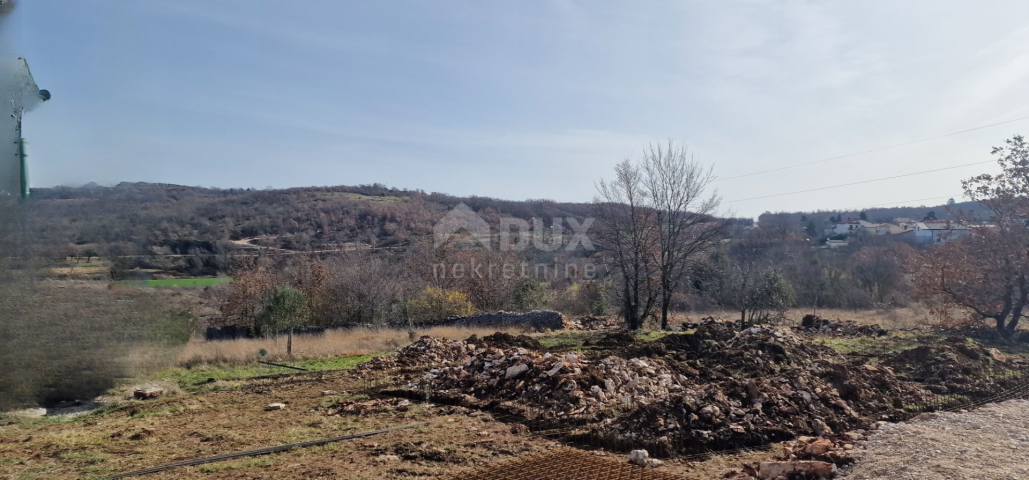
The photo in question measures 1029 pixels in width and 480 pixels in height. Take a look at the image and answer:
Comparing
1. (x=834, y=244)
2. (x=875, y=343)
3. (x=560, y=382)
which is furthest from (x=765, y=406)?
(x=834, y=244)

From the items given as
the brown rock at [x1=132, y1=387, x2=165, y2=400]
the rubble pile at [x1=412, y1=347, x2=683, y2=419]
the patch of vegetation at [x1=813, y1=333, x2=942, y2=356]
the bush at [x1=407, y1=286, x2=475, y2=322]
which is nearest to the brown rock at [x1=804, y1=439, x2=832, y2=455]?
the rubble pile at [x1=412, y1=347, x2=683, y2=419]

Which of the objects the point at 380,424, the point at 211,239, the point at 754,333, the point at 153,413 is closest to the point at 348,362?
the point at 153,413

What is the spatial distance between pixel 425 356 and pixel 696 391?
7512mm

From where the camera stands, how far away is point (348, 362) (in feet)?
49.9

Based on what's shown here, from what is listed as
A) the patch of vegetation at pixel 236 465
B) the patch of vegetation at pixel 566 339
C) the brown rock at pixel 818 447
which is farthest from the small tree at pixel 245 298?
the brown rock at pixel 818 447

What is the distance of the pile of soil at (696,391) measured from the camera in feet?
23.7

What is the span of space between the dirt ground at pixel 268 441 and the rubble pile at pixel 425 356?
3.22 metres

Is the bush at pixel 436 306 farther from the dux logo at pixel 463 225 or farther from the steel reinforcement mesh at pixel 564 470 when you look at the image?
the steel reinforcement mesh at pixel 564 470

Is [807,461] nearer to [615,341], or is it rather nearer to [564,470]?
[564,470]

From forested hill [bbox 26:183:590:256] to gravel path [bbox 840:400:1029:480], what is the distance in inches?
481

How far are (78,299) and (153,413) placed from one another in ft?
8.47

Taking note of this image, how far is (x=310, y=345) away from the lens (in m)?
17.3

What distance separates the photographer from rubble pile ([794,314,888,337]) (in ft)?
58.1

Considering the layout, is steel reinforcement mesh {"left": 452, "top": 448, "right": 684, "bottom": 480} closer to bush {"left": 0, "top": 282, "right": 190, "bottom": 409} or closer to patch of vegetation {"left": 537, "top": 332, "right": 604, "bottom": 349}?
bush {"left": 0, "top": 282, "right": 190, "bottom": 409}
